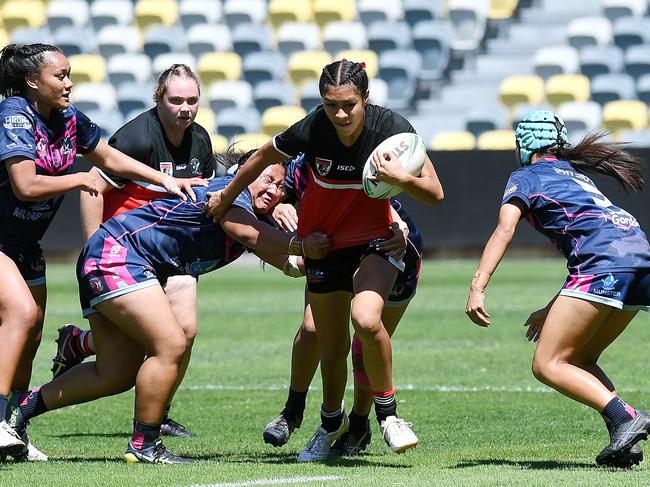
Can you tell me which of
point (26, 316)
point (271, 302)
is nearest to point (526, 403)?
point (26, 316)

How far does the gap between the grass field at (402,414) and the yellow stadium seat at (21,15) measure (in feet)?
42.1

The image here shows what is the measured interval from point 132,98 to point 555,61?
810 cm

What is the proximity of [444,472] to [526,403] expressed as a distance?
2.73 meters

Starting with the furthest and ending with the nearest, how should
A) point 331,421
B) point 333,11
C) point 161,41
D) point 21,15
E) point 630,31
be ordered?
point 21,15 < point 333,11 < point 161,41 < point 630,31 < point 331,421

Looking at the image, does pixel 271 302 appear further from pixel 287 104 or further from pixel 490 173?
pixel 287 104

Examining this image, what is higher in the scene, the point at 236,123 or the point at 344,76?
the point at 344,76

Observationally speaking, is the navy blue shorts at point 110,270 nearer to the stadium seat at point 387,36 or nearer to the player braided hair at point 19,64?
the player braided hair at point 19,64

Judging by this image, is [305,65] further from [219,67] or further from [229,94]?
[219,67]

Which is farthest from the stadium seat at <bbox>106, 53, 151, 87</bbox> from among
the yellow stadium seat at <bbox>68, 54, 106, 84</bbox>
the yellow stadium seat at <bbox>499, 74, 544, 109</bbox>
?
the yellow stadium seat at <bbox>499, 74, 544, 109</bbox>

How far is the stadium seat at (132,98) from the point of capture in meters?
24.4

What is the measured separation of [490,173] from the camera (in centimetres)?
2039

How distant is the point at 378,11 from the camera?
25578 mm

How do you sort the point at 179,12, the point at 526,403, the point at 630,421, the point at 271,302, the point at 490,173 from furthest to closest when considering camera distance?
1. the point at 179,12
2. the point at 490,173
3. the point at 271,302
4. the point at 526,403
5. the point at 630,421

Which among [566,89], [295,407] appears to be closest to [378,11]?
[566,89]
